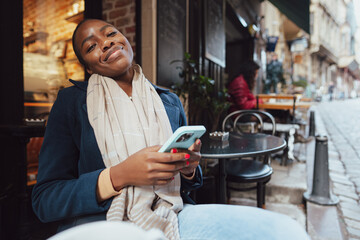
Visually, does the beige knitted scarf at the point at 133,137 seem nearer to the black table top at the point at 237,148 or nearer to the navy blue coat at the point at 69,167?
the navy blue coat at the point at 69,167

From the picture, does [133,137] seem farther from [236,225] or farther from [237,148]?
[237,148]

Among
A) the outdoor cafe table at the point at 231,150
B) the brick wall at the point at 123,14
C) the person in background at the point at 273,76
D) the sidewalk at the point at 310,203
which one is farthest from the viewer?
the person in background at the point at 273,76

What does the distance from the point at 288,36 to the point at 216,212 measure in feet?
51.8

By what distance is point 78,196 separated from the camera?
76 cm

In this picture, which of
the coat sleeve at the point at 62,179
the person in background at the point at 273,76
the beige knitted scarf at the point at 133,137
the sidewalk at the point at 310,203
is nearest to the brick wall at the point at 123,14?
the beige knitted scarf at the point at 133,137

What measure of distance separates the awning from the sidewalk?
7.51 feet

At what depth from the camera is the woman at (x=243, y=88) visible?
3916 millimetres

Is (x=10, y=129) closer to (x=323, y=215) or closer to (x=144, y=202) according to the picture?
(x=144, y=202)

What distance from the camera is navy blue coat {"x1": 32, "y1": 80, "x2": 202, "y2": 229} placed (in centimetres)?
76

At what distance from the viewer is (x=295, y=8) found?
10.6 feet

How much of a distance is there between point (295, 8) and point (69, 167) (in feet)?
11.9

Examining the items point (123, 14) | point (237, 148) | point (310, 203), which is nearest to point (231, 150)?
point (237, 148)

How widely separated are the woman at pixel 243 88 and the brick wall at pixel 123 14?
6.59 ft

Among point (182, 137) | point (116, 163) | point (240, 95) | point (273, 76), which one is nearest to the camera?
point (182, 137)
